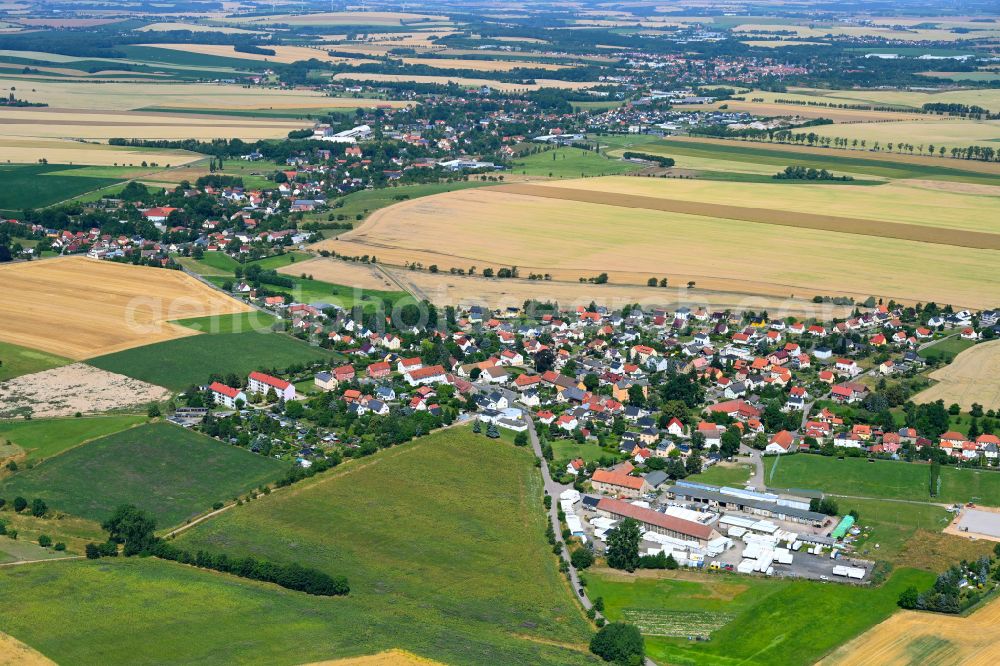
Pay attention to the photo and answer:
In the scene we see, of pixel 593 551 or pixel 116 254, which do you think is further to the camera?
pixel 116 254

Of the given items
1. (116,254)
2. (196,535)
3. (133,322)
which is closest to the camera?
(196,535)

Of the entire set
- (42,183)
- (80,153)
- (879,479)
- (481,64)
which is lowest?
(879,479)

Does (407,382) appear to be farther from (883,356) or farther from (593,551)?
(883,356)

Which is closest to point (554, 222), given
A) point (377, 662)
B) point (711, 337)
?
point (711, 337)

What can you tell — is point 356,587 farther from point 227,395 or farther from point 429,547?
point 227,395

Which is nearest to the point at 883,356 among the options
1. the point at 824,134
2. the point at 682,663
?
the point at 682,663

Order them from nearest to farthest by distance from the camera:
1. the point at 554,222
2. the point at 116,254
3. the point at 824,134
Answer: the point at 116,254 → the point at 554,222 → the point at 824,134

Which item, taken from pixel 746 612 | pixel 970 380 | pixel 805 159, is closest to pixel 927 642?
pixel 746 612
